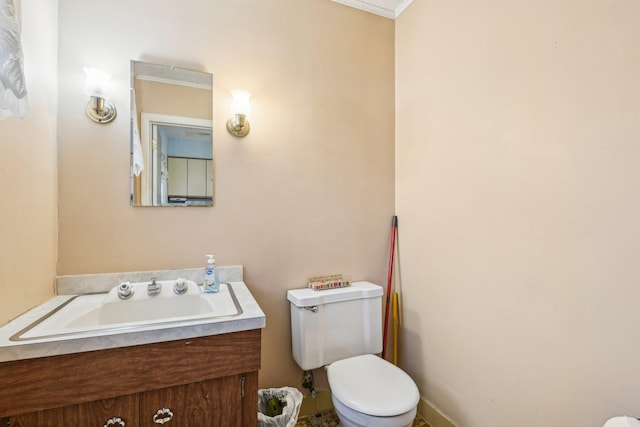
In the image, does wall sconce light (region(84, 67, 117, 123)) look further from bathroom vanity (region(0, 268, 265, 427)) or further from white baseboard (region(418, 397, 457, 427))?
white baseboard (region(418, 397, 457, 427))

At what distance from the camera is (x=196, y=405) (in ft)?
3.54

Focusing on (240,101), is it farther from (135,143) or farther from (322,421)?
(322,421)

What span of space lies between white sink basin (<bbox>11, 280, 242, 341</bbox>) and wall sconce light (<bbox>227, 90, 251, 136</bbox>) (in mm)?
803

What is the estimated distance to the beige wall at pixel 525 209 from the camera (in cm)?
103

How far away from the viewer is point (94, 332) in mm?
955

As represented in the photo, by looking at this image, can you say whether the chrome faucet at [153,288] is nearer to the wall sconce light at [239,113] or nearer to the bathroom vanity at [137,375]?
the bathroom vanity at [137,375]

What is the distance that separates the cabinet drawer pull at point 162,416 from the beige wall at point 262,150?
2.24 feet

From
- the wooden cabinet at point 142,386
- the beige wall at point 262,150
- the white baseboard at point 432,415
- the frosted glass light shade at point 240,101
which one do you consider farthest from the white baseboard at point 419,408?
the frosted glass light shade at point 240,101

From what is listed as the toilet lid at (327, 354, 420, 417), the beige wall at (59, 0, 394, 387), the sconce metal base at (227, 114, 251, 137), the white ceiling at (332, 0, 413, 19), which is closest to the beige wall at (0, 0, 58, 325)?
the beige wall at (59, 0, 394, 387)

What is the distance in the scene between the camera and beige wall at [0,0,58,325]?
3.42ft

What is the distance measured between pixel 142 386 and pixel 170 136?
1106 millimetres

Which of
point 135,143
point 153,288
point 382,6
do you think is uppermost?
point 382,6

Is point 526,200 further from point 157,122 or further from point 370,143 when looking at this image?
point 157,122

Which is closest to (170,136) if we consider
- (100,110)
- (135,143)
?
(135,143)
